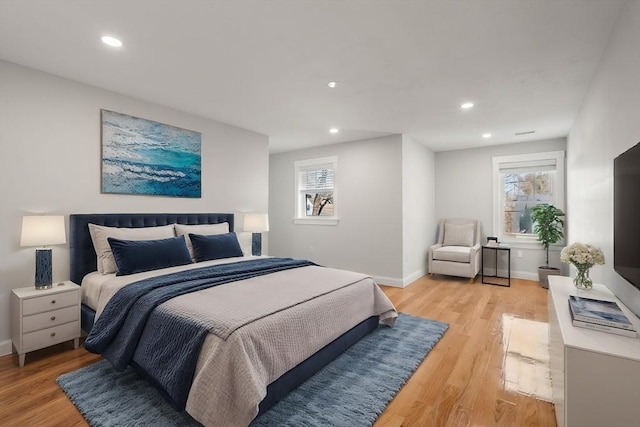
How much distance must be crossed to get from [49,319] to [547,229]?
624 cm

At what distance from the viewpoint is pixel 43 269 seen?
2611 mm

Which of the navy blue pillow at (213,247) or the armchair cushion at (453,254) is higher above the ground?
the navy blue pillow at (213,247)

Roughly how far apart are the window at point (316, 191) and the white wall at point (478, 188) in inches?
87.1

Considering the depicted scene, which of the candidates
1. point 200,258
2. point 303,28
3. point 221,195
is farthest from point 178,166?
point 303,28

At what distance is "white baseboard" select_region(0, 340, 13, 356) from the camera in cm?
257

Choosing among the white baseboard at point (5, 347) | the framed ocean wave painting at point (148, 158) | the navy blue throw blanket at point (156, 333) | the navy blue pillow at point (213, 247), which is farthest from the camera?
the navy blue pillow at point (213, 247)

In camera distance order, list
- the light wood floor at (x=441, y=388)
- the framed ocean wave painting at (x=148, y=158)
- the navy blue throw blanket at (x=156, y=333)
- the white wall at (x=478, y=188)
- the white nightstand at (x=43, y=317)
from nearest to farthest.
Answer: the navy blue throw blanket at (x=156, y=333)
the light wood floor at (x=441, y=388)
the white nightstand at (x=43, y=317)
the framed ocean wave painting at (x=148, y=158)
the white wall at (x=478, y=188)

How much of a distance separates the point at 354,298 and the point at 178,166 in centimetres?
269

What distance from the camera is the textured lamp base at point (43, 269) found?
2.59m

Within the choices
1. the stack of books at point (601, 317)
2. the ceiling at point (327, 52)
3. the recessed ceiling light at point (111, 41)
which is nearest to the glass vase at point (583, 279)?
the stack of books at point (601, 317)

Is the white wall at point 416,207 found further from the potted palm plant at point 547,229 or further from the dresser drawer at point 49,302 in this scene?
the dresser drawer at point 49,302

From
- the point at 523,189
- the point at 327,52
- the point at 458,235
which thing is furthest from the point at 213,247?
the point at 523,189

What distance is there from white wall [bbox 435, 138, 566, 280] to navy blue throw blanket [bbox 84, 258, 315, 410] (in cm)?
471

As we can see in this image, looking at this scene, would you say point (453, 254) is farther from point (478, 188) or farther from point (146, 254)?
point (146, 254)
